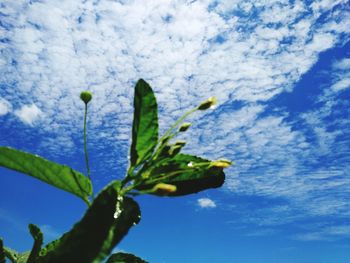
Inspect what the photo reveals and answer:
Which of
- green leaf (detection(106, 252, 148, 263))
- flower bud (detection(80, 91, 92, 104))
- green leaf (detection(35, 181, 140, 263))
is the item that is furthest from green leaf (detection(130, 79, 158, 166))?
green leaf (detection(106, 252, 148, 263))

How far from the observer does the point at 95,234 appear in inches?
53.1

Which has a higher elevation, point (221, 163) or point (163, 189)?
point (221, 163)

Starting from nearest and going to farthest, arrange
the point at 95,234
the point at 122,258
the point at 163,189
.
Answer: the point at 95,234
the point at 163,189
the point at 122,258

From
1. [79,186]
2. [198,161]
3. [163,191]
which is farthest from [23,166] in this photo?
[198,161]

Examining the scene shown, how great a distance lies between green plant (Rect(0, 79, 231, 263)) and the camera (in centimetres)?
136

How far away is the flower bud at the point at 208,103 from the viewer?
7.01ft

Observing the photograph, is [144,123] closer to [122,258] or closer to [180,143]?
[180,143]

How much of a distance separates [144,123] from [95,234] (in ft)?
2.47

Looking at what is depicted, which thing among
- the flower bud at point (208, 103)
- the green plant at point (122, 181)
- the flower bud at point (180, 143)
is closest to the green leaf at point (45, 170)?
the green plant at point (122, 181)

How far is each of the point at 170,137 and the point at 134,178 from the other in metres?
0.25

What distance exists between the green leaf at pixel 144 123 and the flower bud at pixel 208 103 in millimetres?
262

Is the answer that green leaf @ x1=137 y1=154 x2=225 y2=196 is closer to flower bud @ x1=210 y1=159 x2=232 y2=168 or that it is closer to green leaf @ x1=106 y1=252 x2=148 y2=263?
flower bud @ x1=210 y1=159 x2=232 y2=168

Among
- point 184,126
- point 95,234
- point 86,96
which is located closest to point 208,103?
point 184,126

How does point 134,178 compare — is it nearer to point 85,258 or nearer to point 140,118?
point 140,118
